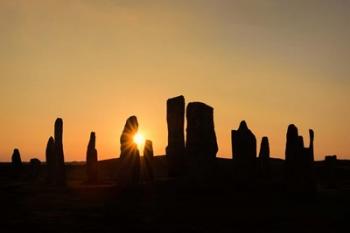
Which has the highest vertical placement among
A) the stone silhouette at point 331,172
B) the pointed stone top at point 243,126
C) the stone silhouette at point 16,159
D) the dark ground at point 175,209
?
the pointed stone top at point 243,126

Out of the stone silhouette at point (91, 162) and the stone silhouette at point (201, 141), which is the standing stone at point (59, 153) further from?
the stone silhouette at point (201, 141)

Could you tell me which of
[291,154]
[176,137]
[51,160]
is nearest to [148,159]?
[176,137]

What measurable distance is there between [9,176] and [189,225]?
31341 millimetres

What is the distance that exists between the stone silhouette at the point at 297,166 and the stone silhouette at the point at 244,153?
10.1 feet

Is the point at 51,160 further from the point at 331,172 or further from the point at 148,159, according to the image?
the point at 331,172

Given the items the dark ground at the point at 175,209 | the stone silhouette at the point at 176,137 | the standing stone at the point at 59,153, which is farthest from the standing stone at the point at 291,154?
the standing stone at the point at 59,153

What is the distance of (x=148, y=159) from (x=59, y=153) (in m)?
A: 5.64

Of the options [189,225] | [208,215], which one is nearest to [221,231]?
[189,225]

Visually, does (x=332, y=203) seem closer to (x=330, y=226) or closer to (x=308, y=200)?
(x=308, y=200)

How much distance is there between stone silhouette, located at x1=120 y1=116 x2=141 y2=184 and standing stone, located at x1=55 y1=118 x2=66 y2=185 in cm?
612

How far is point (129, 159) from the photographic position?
2948 centimetres

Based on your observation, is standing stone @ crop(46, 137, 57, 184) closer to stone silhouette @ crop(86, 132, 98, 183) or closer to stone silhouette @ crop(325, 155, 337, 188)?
stone silhouette @ crop(86, 132, 98, 183)

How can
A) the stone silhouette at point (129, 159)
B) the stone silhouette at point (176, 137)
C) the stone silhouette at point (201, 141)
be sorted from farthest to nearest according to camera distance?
the stone silhouette at point (176, 137), the stone silhouette at point (129, 159), the stone silhouette at point (201, 141)

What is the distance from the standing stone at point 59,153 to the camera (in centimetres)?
3441
